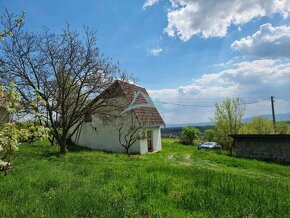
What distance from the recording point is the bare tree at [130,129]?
31250 millimetres

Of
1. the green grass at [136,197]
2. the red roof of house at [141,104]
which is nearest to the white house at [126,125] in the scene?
the red roof of house at [141,104]

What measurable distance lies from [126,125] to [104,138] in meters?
3.04

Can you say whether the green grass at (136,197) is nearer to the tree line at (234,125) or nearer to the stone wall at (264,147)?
the stone wall at (264,147)

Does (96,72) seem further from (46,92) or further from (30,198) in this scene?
(30,198)

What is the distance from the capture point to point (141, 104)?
35.7m

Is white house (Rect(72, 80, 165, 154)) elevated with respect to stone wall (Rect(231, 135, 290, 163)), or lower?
elevated

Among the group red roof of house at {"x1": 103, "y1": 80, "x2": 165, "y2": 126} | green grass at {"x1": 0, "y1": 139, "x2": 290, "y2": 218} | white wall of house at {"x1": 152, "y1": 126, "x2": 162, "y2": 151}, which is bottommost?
green grass at {"x1": 0, "y1": 139, "x2": 290, "y2": 218}

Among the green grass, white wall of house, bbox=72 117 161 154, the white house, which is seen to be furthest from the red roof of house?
the green grass

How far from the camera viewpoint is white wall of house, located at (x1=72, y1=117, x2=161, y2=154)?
106ft

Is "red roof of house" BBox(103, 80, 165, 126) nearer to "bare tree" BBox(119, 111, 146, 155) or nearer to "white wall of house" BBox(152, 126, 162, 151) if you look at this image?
"bare tree" BBox(119, 111, 146, 155)

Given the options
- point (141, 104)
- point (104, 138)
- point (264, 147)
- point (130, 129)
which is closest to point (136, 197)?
point (130, 129)

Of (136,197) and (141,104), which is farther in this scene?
(141,104)

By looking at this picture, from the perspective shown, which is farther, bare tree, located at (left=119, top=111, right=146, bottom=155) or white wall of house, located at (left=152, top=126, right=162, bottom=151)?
white wall of house, located at (left=152, top=126, right=162, bottom=151)

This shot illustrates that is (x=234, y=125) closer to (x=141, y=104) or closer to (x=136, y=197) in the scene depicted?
(x=141, y=104)
